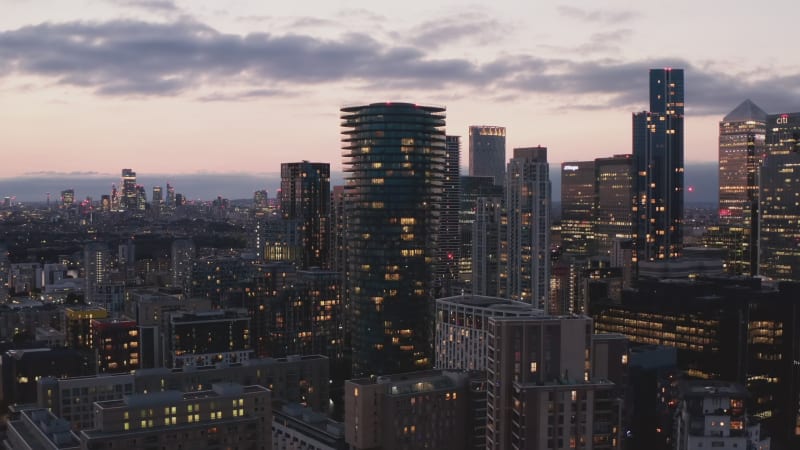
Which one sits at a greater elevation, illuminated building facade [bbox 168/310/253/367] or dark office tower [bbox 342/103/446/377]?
dark office tower [bbox 342/103/446/377]

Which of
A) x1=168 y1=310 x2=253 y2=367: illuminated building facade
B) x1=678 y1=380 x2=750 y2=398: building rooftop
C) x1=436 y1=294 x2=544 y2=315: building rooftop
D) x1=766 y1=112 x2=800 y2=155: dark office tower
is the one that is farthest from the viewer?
x1=766 y1=112 x2=800 y2=155: dark office tower

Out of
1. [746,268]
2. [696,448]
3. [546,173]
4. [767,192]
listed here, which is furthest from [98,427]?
[746,268]

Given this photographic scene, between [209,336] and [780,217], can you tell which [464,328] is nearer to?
[209,336]

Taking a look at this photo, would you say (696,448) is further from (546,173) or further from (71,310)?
(71,310)

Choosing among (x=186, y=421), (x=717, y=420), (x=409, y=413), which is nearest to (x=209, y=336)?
(x=186, y=421)

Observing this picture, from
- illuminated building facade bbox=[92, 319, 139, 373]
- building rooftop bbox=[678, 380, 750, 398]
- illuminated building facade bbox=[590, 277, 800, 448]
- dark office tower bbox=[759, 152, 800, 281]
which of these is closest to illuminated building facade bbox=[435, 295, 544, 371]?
illuminated building facade bbox=[590, 277, 800, 448]

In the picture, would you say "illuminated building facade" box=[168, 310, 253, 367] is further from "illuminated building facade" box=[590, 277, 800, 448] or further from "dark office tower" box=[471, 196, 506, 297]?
"illuminated building facade" box=[590, 277, 800, 448]
